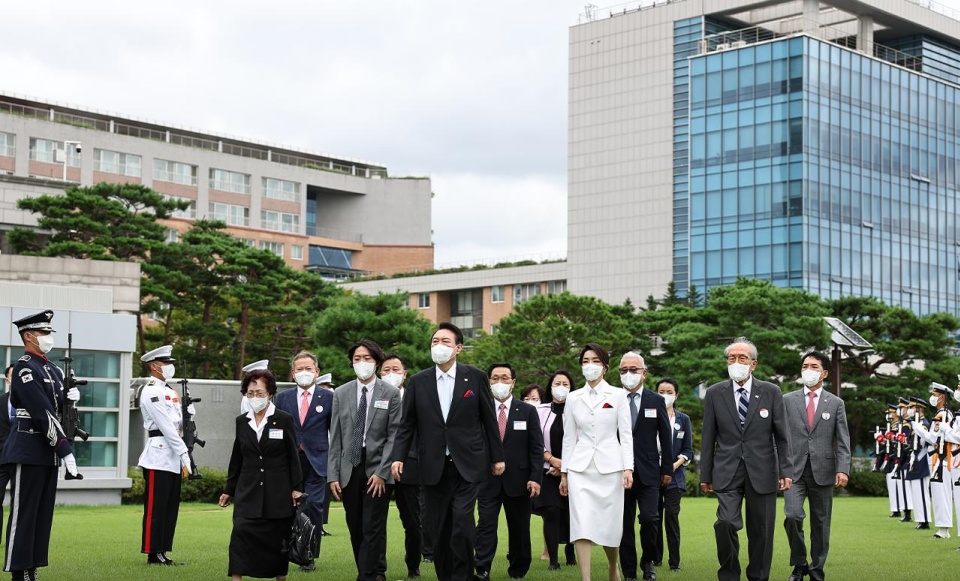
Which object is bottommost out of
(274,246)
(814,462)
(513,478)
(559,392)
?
(513,478)

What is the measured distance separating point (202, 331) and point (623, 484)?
48.9 m

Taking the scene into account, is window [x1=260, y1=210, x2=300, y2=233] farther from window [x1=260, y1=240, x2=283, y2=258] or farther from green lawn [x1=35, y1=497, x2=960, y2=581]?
green lawn [x1=35, y1=497, x2=960, y2=581]

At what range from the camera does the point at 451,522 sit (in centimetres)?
1183

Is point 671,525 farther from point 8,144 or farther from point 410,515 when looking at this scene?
Answer: point 8,144

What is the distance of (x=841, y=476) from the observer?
13.3 meters

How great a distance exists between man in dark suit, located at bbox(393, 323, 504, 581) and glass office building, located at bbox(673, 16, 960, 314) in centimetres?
6811

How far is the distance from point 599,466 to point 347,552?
5.00 m

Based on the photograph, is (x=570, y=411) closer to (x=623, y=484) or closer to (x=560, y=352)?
(x=623, y=484)

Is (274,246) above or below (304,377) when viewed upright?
above

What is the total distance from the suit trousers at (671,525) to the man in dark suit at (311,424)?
3.79 m

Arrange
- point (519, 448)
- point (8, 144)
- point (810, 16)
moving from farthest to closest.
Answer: point (8, 144) < point (810, 16) < point (519, 448)

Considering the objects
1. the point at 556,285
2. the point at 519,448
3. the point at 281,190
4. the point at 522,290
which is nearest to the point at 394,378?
the point at 519,448

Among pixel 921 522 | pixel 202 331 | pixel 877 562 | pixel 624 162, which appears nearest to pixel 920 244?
pixel 624 162

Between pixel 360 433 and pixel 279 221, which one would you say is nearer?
pixel 360 433
